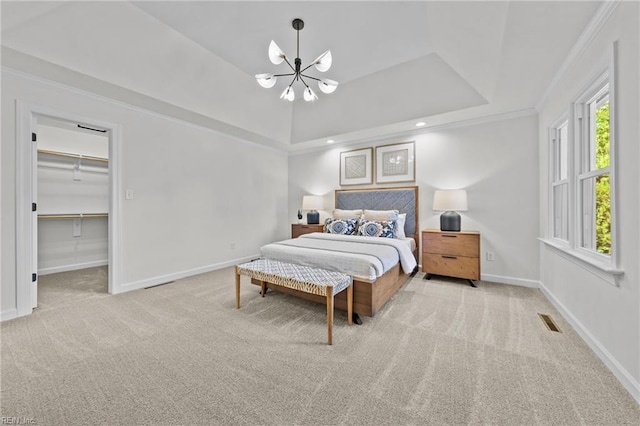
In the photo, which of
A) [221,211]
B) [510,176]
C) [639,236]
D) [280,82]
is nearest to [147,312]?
[221,211]

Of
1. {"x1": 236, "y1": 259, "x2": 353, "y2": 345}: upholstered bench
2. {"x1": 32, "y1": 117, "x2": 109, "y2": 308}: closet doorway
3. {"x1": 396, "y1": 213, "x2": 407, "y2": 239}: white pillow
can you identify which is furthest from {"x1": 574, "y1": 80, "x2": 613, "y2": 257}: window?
{"x1": 32, "y1": 117, "x2": 109, "y2": 308}: closet doorway

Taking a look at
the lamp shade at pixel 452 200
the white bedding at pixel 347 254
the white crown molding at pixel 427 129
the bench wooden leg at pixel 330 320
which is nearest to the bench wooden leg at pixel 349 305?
the white bedding at pixel 347 254

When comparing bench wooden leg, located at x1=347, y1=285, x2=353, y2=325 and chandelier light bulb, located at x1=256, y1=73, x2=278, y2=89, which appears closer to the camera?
bench wooden leg, located at x1=347, y1=285, x2=353, y2=325

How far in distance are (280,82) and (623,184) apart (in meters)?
3.82

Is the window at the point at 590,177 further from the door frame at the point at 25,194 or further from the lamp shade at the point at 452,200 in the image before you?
the door frame at the point at 25,194

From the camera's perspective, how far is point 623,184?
60.7 inches

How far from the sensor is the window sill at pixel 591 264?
62.7 inches

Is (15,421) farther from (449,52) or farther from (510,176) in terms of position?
(510,176)

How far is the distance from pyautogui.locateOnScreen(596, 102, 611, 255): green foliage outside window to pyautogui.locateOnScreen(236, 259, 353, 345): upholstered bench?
2.07 metres

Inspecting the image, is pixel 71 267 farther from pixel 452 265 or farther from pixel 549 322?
pixel 549 322

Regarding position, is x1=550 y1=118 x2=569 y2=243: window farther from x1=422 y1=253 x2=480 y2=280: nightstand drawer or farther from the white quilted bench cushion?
the white quilted bench cushion

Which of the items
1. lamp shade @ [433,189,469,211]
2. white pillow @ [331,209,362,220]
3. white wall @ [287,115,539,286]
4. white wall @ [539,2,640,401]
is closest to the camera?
white wall @ [539,2,640,401]

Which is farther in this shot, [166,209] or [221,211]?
[221,211]

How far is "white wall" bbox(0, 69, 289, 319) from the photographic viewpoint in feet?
8.03
